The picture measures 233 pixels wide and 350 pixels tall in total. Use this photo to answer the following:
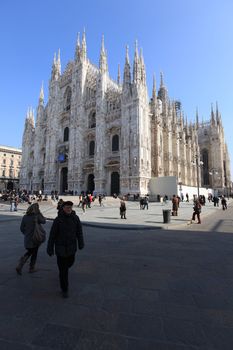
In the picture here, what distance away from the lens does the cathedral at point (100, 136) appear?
32188mm

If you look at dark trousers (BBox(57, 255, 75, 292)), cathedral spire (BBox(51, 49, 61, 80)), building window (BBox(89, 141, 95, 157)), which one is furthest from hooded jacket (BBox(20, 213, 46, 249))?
cathedral spire (BBox(51, 49, 61, 80))

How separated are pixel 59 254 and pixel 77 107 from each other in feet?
129

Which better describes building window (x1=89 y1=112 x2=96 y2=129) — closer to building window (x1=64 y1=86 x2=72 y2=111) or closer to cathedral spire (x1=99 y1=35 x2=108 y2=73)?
building window (x1=64 y1=86 x2=72 y2=111)

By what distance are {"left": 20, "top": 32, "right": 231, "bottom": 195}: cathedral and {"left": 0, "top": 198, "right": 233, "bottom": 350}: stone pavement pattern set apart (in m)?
25.8

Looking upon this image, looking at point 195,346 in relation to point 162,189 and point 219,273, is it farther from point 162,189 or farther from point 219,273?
point 162,189

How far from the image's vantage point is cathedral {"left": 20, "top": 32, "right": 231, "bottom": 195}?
3219 cm

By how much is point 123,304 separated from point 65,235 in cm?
131

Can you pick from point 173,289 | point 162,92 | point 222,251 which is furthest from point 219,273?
point 162,92

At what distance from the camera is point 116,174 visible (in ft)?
114

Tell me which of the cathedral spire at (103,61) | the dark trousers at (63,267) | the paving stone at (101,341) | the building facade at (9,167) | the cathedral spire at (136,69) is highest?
the cathedral spire at (103,61)

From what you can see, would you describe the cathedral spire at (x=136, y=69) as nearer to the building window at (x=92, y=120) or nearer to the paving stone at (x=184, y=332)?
the building window at (x=92, y=120)

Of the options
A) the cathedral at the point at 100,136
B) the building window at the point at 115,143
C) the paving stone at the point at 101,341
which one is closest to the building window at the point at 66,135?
the cathedral at the point at 100,136

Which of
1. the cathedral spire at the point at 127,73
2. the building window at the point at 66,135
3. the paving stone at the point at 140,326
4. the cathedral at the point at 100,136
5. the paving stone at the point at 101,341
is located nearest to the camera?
the paving stone at the point at 101,341

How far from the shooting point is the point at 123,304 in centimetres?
294
